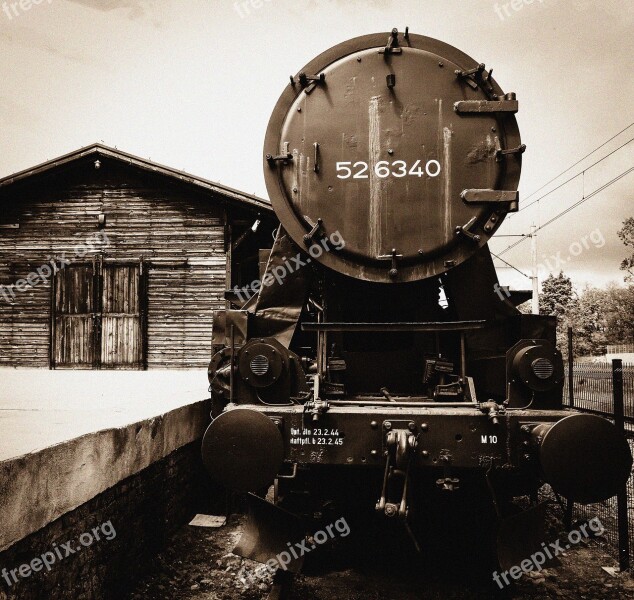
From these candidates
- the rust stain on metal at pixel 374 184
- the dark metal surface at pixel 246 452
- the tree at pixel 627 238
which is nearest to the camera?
the dark metal surface at pixel 246 452

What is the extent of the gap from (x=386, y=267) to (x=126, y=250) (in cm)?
853

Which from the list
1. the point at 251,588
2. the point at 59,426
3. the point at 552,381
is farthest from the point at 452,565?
the point at 59,426

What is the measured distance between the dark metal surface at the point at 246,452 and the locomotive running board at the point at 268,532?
471 mm

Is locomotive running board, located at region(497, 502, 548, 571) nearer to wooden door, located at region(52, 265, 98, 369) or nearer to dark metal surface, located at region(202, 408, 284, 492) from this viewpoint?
dark metal surface, located at region(202, 408, 284, 492)

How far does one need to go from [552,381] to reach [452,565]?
1.67m

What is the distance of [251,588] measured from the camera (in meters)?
3.43

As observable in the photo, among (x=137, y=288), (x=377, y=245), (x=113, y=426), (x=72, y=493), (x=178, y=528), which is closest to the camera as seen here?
(x=72, y=493)

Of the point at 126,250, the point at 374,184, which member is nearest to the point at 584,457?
the point at 374,184

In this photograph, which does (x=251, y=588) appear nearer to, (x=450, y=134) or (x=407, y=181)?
(x=407, y=181)

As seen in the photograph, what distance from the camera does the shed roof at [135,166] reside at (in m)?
10.1

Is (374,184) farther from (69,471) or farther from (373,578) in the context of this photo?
(373,578)

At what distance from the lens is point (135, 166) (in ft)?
34.7

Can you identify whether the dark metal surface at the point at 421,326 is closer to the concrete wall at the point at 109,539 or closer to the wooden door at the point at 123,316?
the concrete wall at the point at 109,539

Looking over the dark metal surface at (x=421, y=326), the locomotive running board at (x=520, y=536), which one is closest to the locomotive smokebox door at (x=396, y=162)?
the dark metal surface at (x=421, y=326)
